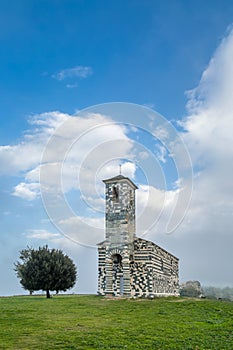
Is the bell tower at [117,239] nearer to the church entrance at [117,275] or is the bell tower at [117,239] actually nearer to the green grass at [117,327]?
the church entrance at [117,275]

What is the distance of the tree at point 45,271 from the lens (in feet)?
129

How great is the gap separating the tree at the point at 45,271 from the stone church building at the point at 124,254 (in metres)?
3.73

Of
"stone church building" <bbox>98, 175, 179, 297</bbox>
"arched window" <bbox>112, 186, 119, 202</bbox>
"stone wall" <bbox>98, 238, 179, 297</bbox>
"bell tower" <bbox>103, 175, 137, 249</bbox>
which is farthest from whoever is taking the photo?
"arched window" <bbox>112, 186, 119, 202</bbox>

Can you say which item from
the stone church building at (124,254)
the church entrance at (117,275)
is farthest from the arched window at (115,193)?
the church entrance at (117,275)

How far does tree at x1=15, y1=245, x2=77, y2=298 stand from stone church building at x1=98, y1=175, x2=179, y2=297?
3730 millimetres

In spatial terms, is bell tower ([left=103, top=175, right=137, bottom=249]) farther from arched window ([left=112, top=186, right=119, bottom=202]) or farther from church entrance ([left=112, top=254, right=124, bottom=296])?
church entrance ([left=112, top=254, right=124, bottom=296])

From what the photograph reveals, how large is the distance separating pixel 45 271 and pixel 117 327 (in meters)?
21.6

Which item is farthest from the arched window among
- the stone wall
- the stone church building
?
the stone wall

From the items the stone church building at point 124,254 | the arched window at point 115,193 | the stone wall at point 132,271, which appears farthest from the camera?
the arched window at point 115,193

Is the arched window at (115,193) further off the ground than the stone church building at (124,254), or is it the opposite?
the arched window at (115,193)

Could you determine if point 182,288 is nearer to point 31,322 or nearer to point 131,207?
point 131,207

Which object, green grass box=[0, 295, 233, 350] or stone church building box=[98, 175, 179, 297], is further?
stone church building box=[98, 175, 179, 297]

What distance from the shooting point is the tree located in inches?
1544

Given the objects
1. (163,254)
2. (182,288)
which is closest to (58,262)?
(163,254)
